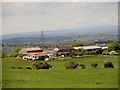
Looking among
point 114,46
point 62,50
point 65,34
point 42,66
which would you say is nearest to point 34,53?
point 42,66

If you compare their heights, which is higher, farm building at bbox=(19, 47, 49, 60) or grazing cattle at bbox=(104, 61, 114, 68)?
farm building at bbox=(19, 47, 49, 60)

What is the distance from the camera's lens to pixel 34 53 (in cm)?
643

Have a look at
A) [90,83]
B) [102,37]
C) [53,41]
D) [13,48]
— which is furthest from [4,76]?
[102,37]

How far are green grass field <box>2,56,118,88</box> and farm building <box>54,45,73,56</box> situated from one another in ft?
0.63

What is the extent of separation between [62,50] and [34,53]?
71cm

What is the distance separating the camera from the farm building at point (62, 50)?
6381 mm

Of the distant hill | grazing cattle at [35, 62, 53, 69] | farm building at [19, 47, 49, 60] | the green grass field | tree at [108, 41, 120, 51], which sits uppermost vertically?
the distant hill

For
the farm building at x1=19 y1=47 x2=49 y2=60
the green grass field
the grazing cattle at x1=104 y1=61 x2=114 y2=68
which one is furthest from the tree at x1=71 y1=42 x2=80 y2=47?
the grazing cattle at x1=104 y1=61 x2=114 y2=68

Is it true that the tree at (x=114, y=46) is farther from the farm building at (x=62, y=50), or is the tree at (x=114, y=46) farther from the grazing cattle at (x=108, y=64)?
the farm building at (x=62, y=50)

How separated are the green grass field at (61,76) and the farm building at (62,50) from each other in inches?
7.6

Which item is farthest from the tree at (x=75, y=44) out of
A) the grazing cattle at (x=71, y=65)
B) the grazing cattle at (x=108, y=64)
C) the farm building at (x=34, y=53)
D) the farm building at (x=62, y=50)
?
the grazing cattle at (x=108, y=64)

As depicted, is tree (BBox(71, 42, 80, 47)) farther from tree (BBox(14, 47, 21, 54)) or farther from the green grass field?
tree (BBox(14, 47, 21, 54))

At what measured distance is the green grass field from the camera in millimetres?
5491

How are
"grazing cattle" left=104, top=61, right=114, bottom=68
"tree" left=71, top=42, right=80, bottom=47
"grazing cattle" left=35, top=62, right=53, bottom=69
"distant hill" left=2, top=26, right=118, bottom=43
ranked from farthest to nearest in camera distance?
"tree" left=71, top=42, right=80, bottom=47
"grazing cattle" left=35, top=62, right=53, bottom=69
"grazing cattle" left=104, top=61, right=114, bottom=68
"distant hill" left=2, top=26, right=118, bottom=43
